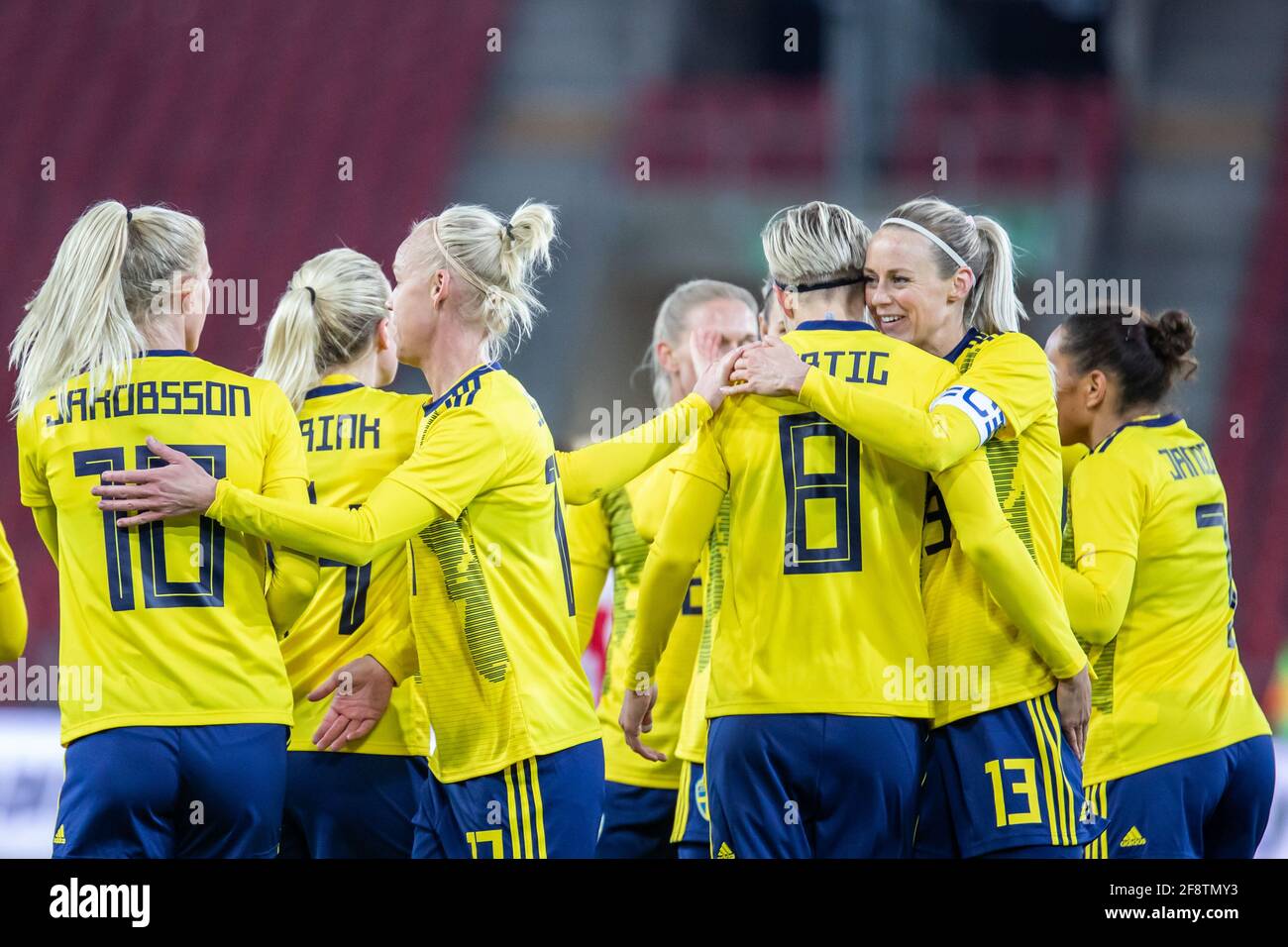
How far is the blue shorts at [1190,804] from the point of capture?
3.74 metres

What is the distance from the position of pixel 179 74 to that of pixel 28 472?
476 inches

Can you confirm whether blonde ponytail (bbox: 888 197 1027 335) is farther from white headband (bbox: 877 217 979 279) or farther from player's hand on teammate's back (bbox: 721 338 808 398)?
player's hand on teammate's back (bbox: 721 338 808 398)

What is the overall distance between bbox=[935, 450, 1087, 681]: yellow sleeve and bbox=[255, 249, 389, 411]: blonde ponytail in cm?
152

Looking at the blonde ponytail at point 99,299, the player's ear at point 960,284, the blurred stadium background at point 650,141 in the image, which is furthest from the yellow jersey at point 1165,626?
the blurred stadium background at point 650,141

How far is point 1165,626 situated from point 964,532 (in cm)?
108

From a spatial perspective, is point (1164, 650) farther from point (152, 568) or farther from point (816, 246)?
point (152, 568)

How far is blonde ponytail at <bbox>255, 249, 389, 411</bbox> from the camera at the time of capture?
364cm

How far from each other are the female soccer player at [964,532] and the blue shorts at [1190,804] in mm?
568

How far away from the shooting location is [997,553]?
2998 millimetres

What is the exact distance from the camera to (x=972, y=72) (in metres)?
14.1

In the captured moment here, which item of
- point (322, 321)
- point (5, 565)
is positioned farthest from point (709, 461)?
point (5, 565)

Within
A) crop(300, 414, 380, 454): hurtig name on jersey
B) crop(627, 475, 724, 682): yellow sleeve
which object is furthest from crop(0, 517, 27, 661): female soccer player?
crop(627, 475, 724, 682): yellow sleeve

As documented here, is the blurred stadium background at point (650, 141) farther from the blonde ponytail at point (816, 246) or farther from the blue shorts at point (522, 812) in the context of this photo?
the blue shorts at point (522, 812)
